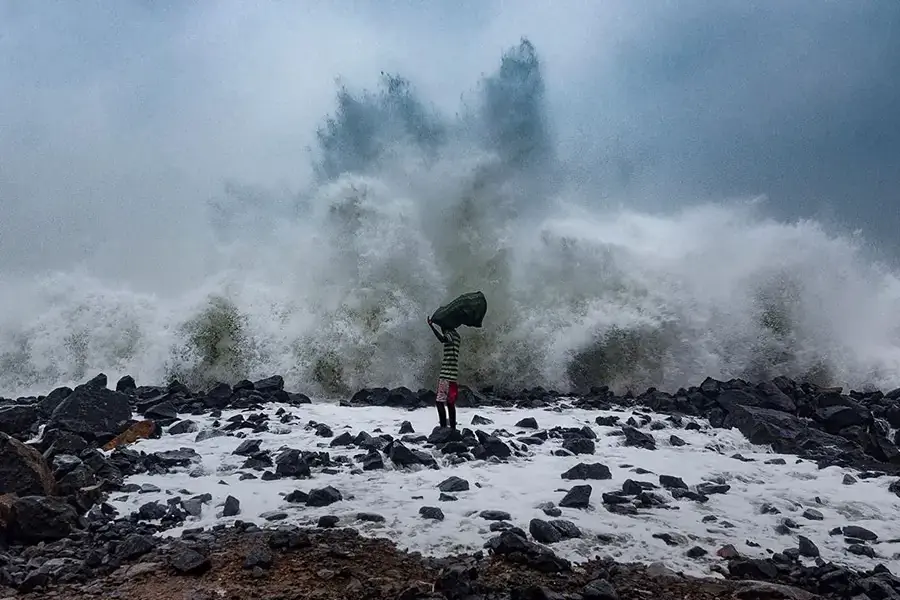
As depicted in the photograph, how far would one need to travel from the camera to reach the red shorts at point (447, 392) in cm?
787

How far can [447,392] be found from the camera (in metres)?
7.96

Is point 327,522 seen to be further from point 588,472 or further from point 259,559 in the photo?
point 588,472

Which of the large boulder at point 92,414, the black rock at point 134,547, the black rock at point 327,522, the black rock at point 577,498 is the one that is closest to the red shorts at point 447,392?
the black rock at point 577,498

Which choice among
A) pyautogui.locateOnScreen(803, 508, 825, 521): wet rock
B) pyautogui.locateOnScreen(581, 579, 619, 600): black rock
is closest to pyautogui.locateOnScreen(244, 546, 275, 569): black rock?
pyautogui.locateOnScreen(581, 579, 619, 600): black rock

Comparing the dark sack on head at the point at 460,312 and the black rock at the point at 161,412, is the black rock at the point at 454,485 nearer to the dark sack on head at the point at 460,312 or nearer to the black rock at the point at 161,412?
the dark sack on head at the point at 460,312

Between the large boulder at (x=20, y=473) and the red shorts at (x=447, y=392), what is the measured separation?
13.9 feet

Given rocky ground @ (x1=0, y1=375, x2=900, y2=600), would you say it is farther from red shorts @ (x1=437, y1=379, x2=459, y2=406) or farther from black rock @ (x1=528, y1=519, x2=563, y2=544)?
red shorts @ (x1=437, y1=379, x2=459, y2=406)

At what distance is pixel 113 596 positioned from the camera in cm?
374

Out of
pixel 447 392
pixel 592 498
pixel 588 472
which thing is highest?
pixel 447 392

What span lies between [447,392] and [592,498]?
282 cm

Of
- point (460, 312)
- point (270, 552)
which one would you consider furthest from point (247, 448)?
point (460, 312)

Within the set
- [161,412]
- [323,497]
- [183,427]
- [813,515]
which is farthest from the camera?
[161,412]

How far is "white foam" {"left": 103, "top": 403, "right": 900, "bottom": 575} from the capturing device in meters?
4.66

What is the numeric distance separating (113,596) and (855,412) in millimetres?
9561
